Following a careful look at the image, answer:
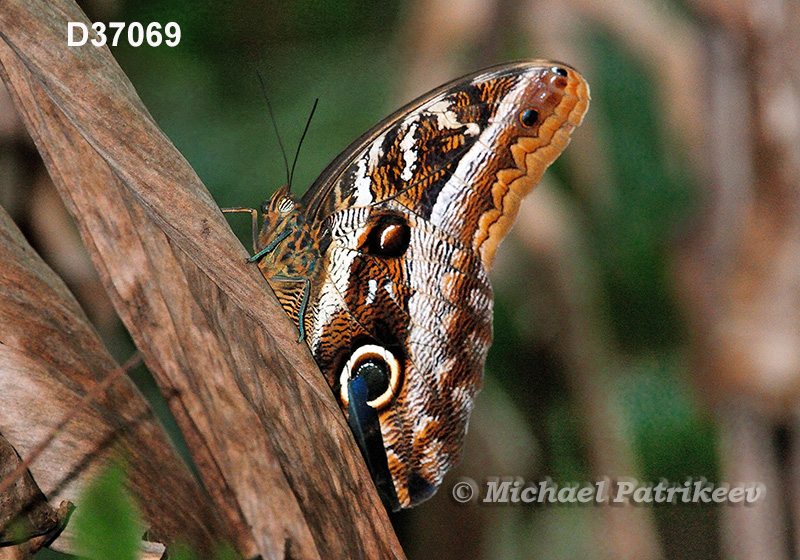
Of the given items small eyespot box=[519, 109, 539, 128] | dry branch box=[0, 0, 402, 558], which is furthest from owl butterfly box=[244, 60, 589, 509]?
dry branch box=[0, 0, 402, 558]

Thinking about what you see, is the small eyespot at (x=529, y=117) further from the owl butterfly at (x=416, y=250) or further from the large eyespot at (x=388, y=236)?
the large eyespot at (x=388, y=236)

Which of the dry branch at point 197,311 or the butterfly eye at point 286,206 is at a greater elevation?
the butterfly eye at point 286,206

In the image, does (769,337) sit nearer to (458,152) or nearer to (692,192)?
(692,192)

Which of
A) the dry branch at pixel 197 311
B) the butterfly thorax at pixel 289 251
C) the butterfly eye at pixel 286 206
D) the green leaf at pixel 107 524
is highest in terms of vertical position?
the butterfly eye at pixel 286 206

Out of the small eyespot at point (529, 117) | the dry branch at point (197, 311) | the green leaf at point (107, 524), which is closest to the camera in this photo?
the green leaf at point (107, 524)

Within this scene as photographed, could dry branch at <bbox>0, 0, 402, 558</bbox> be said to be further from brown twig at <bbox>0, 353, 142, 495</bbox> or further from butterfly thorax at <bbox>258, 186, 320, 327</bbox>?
butterfly thorax at <bbox>258, 186, 320, 327</bbox>

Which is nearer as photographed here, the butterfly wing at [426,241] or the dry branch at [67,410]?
the dry branch at [67,410]

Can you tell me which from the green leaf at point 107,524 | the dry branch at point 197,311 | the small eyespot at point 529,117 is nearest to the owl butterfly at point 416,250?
the small eyespot at point 529,117

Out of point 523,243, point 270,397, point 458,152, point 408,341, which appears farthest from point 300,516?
point 523,243

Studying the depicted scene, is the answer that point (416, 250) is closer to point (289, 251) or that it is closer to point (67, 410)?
point (289, 251)
